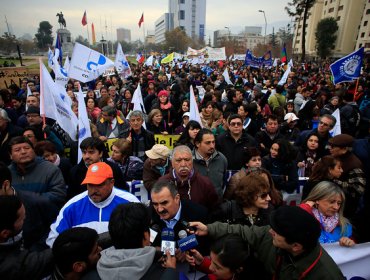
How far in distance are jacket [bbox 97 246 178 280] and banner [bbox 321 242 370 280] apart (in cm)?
182

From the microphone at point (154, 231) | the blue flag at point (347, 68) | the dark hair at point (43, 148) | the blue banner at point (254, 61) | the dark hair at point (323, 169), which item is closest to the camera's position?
the microphone at point (154, 231)

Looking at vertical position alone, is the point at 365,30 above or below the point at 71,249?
above

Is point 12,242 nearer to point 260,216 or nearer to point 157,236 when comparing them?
point 157,236

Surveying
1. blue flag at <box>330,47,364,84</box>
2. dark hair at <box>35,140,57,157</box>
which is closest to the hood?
dark hair at <box>35,140,57,157</box>

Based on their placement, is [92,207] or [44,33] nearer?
[92,207]

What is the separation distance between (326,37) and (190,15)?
378ft

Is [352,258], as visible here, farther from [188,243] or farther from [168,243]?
[168,243]

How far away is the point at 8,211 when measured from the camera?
1985mm

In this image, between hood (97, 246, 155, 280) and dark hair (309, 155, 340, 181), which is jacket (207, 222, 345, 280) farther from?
dark hair (309, 155, 340, 181)

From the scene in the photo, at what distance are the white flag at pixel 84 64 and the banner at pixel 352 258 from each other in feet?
22.4

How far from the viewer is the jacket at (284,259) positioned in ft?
6.06

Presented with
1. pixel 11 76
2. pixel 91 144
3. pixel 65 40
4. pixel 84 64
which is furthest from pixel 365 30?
pixel 91 144

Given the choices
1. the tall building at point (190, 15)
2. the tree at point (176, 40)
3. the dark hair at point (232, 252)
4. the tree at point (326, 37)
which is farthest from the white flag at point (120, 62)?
the tall building at point (190, 15)

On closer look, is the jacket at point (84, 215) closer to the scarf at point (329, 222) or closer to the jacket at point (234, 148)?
the scarf at point (329, 222)
